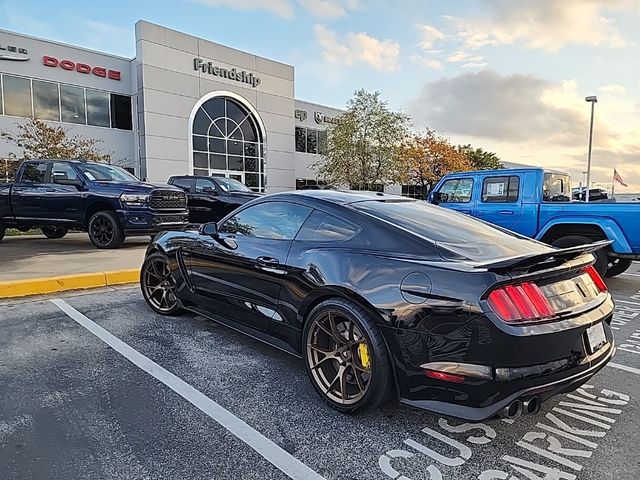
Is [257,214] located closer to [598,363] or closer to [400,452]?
[400,452]

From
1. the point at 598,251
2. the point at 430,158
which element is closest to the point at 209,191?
the point at 598,251

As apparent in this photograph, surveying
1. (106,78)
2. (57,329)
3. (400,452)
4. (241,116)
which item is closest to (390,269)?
(400,452)

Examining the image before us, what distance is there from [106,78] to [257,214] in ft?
70.4

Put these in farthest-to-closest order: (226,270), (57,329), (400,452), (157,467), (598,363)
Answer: (57,329)
(226,270)
(598,363)
(400,452)
(157,467)

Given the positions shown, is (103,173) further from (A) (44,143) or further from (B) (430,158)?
→ (B) (430,158)

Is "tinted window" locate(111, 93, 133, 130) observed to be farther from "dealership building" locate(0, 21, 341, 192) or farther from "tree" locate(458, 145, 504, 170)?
"tree" locate(458, 145, 504, 170)

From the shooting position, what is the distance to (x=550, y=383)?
2.37 meters

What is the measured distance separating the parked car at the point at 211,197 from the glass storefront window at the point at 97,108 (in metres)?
10.6

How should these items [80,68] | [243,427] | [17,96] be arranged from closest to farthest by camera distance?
1. [243,427]
2. [17,96]
3. [80,68]

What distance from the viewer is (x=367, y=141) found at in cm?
2809

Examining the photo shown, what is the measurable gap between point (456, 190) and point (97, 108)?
18.9 metres

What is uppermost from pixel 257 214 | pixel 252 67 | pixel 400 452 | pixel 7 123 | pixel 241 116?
pixel 252 67

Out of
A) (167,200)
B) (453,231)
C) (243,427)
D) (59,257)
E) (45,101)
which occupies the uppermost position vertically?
(45,101)

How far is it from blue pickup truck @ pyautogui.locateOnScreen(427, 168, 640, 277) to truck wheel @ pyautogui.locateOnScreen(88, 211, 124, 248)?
664cm
